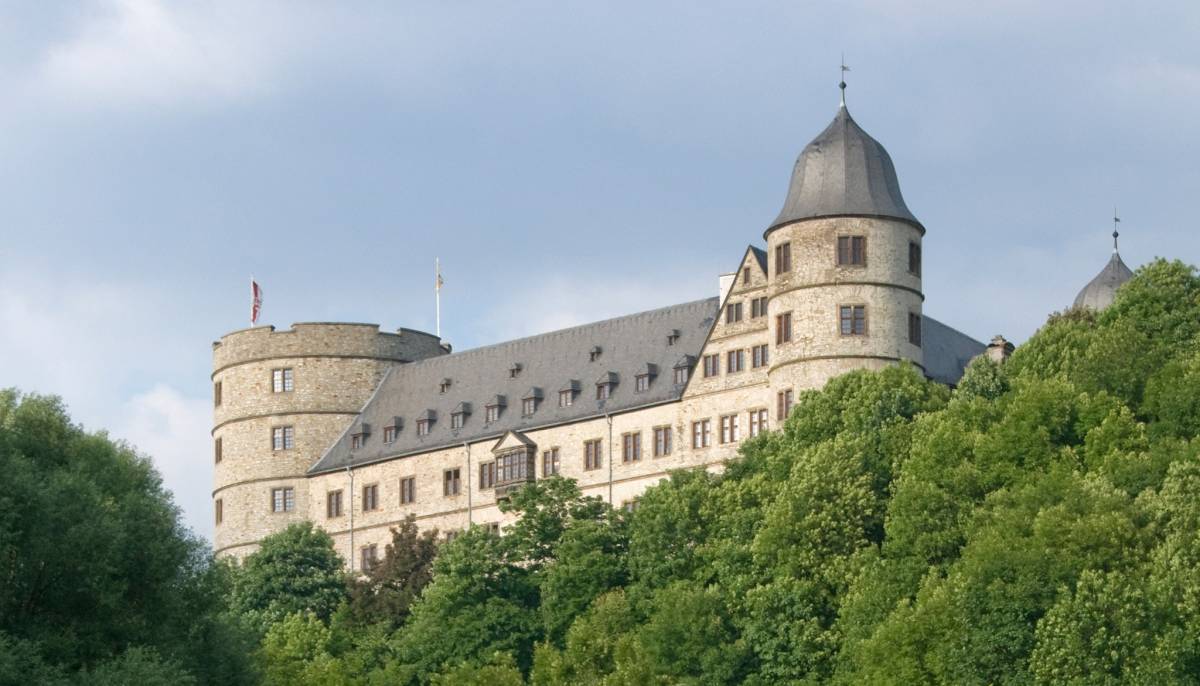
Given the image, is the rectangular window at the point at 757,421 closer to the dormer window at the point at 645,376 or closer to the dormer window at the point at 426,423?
the dormer window at the point at 645,376

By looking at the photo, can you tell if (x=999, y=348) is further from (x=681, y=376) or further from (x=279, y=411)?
(x=279, y=411)

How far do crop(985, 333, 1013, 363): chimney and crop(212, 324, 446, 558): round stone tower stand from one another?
2922 cm

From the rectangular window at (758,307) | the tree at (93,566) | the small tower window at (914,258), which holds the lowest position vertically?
the tree at (93,566)

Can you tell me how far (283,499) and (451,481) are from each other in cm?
861

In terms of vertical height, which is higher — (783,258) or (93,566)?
(783,258)

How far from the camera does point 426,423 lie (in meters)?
126

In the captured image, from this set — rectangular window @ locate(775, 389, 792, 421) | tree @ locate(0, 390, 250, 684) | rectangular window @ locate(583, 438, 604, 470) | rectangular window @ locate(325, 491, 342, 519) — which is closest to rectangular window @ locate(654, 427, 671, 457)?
rectangular window @ locate(583, 438, 604, 470)

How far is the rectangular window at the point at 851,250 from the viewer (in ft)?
358

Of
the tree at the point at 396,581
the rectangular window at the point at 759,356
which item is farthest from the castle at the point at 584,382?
the tree at the point at 396,581

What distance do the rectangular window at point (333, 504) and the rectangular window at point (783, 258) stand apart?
2536 cm

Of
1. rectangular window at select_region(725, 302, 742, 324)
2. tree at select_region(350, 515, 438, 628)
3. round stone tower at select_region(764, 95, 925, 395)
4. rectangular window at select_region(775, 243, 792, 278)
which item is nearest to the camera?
round stone tower at select_region(764, 95, 925, 395)

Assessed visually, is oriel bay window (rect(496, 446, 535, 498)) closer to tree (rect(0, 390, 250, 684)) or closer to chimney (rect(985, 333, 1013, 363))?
chimney (rect(985, 333, 1013, 363))

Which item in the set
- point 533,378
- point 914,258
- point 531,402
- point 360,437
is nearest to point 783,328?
point 914,258

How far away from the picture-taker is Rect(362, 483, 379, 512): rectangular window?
414 ft
